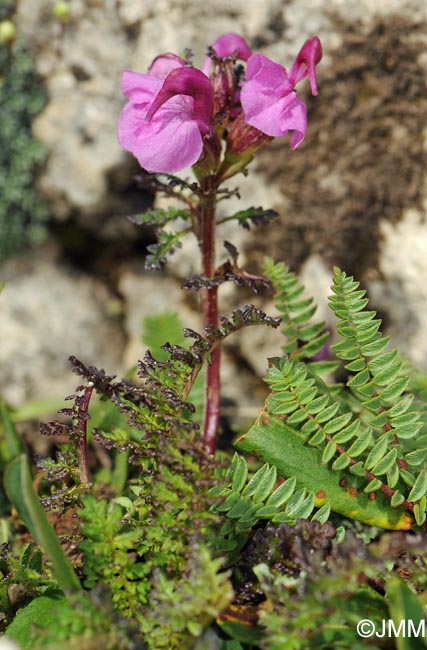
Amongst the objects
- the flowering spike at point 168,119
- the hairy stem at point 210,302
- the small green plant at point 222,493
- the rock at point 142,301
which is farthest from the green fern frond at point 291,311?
the rock at point 142,301

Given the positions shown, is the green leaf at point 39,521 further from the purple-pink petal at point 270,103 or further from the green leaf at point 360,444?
the purple-pink petal at point 270,103

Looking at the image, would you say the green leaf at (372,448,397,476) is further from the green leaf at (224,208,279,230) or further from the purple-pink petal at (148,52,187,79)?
the purple-pink petal at (148,52,187,79)

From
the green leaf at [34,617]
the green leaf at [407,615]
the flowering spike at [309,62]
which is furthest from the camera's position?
the flowering spike at [309,62]

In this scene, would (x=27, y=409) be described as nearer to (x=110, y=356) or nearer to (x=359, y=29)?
(x=110, y=356)

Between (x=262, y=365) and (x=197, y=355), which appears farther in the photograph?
(x=262, y=365)

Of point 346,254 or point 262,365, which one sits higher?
point 346,254

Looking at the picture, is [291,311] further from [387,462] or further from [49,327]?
[49,327]

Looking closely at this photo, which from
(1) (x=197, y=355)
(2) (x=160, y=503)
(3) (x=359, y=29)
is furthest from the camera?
(3) (x=359, y=29)

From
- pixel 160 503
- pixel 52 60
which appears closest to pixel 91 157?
pixel 52 60
